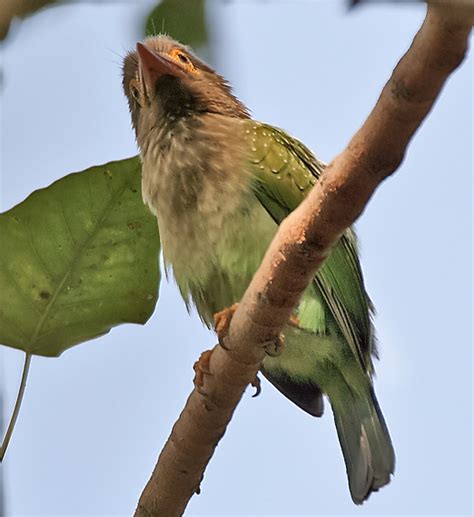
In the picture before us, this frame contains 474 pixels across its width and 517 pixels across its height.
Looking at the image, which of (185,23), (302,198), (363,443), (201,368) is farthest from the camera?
(363,443)

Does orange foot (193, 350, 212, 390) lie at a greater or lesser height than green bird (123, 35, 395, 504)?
lesser

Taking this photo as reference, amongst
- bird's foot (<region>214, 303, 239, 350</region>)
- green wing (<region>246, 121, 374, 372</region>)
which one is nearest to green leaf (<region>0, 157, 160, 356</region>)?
bird's foot (<region>214, 303, 239, 350</region>)

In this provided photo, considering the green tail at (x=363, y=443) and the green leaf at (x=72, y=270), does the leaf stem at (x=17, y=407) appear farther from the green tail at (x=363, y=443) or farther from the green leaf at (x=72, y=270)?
the green tail at (x=363, y=443)

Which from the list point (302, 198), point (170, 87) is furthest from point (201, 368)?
point (170, 87)

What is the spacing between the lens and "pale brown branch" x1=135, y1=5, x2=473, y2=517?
54.7 inches

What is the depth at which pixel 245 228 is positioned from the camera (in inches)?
110

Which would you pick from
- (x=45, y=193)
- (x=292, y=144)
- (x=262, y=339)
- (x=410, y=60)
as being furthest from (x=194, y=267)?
(x=410, y=60)

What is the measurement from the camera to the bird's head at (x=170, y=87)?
127 inches

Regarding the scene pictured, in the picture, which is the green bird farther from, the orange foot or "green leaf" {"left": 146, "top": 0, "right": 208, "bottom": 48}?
"green leaf" {"left": 146, "top": 0, "right": 208, "bottom": 48}

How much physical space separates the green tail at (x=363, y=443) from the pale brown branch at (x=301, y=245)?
37.1 inches

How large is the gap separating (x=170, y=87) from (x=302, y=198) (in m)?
0.66

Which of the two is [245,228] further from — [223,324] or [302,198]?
[223,324]

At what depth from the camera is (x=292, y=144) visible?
3.11m

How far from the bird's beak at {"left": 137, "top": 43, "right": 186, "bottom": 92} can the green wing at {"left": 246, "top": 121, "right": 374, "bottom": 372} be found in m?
0.31
